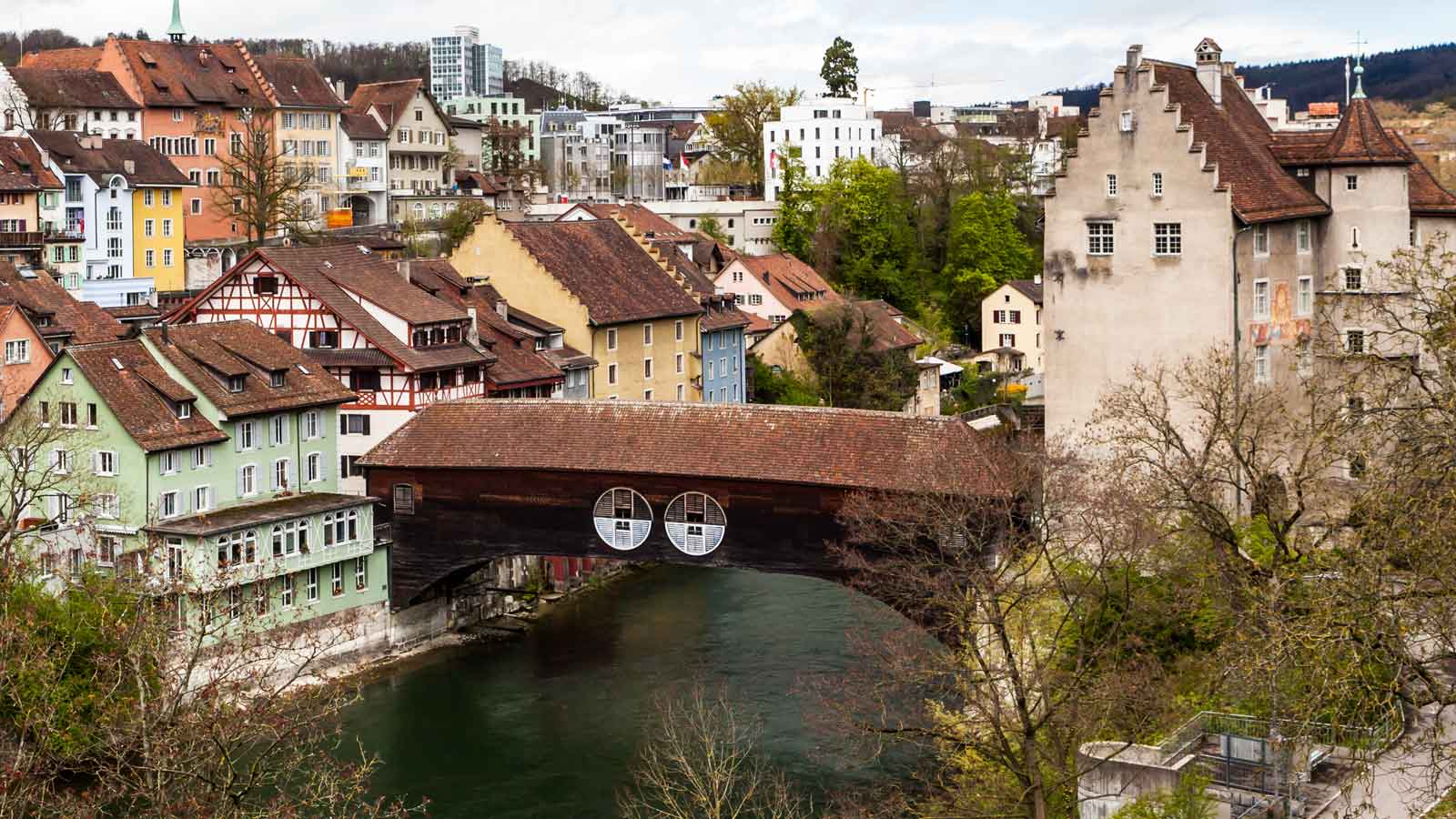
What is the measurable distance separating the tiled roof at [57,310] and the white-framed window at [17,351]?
7.09 feet

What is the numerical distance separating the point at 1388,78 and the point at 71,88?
4254 centimetres

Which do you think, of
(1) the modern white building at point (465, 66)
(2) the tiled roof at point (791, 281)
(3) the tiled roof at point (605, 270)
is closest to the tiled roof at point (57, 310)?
(3) the tiled roof at point (605, 270)

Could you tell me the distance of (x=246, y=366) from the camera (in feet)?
117

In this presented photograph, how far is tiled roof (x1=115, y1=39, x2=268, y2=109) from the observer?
6631 cm

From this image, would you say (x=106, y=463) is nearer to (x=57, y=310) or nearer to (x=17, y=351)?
(x=17, y=351)

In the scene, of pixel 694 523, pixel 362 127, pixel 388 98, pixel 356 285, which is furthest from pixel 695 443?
pixel 388 98

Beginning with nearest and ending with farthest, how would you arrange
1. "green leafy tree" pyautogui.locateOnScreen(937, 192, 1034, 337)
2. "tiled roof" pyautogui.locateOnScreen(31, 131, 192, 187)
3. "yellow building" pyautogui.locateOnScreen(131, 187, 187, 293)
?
"tiled roof" pyautogui.locateOnScreen(31, 131, 192, 187), "yellow building" pyautogui.locateOnScreen(131, 187, 187, 293), "green leafy tree" pyautogui.locateOnScreen(937, 192, 1034, 337)

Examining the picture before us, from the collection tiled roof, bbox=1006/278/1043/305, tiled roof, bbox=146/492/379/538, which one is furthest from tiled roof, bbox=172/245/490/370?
tiled roof, bbox=1006/278/1043/305

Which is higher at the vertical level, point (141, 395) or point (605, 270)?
point (605, 270)

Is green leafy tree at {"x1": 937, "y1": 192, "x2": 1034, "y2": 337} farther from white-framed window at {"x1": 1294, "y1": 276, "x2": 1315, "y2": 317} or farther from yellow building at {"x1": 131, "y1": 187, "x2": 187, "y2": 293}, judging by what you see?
white-framed window at {"x1": 1294, "y1": 276, "x2": 1315, "y2": 317}

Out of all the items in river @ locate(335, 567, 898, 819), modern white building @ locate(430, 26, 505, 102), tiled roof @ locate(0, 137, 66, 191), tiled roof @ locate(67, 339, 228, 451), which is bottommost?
river @ locate(335, 567, 898, 819)

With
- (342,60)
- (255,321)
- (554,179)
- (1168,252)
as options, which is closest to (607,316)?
(255,321)

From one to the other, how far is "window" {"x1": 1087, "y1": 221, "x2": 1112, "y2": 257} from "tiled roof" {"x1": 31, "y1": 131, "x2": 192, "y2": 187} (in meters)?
32.8

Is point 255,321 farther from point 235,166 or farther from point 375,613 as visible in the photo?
point 235,166
